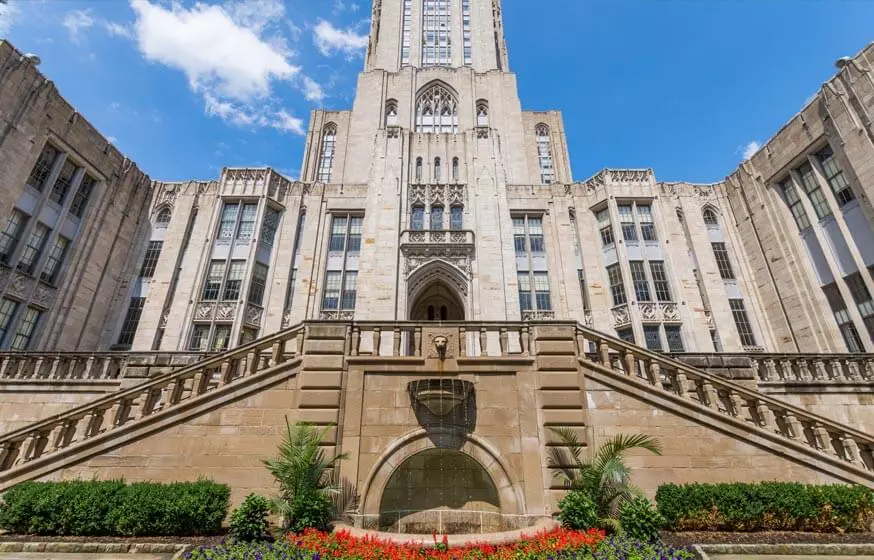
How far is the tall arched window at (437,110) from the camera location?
35.9 m

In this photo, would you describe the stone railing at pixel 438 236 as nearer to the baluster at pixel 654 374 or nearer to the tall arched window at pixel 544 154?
the baluster at pixel 654 374

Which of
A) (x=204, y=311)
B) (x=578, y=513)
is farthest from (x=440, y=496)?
(x=204, y=311)

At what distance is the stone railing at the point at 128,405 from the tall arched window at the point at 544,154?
119 feet

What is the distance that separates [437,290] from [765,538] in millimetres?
20934

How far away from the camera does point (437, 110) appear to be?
1449 inches

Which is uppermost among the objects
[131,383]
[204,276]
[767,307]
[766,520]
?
[204,276]

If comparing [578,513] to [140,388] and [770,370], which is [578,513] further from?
[770,370]

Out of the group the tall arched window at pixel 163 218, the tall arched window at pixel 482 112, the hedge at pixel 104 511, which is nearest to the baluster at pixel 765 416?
the hedge at pixel 104 511

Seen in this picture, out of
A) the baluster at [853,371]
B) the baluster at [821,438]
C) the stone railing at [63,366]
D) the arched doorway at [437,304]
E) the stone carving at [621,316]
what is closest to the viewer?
the baluster at [821,438]

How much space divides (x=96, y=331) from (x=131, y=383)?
15826 millimetres

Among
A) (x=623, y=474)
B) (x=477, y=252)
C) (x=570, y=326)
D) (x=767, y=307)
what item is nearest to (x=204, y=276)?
(x=477, y=252)

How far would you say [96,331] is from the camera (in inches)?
930

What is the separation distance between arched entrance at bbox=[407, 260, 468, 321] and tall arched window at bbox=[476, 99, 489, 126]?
18.0 metres

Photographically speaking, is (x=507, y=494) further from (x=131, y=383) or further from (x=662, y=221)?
(x=662, y=221)
